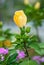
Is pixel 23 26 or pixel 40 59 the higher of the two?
pixel 23 26

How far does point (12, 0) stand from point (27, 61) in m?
2.27

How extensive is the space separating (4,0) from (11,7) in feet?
0.35

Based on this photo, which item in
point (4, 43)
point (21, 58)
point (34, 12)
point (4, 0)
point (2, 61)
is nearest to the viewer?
point (2, 61)

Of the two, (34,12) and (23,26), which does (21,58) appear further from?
(34,12)

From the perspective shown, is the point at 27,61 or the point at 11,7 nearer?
the point at 27,61

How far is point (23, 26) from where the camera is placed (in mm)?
749

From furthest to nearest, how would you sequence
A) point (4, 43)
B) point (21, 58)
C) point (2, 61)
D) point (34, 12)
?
point (34, 12) → point (4, 43) → point (21, 58) → point (2, 61)

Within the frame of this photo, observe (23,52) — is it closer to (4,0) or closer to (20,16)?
(20,16)

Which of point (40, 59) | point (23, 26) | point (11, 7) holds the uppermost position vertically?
point (11, 7)

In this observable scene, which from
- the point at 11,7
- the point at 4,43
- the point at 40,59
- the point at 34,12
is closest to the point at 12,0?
the point at 11,7

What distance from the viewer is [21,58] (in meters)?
0.76

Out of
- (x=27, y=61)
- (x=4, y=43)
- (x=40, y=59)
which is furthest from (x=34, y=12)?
(x=27, y=61)

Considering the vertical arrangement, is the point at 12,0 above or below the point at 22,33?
above

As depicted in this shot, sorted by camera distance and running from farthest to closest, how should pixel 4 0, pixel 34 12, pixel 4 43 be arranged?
pixel 4 0 → pixel 34 12 → pixel 4 43
